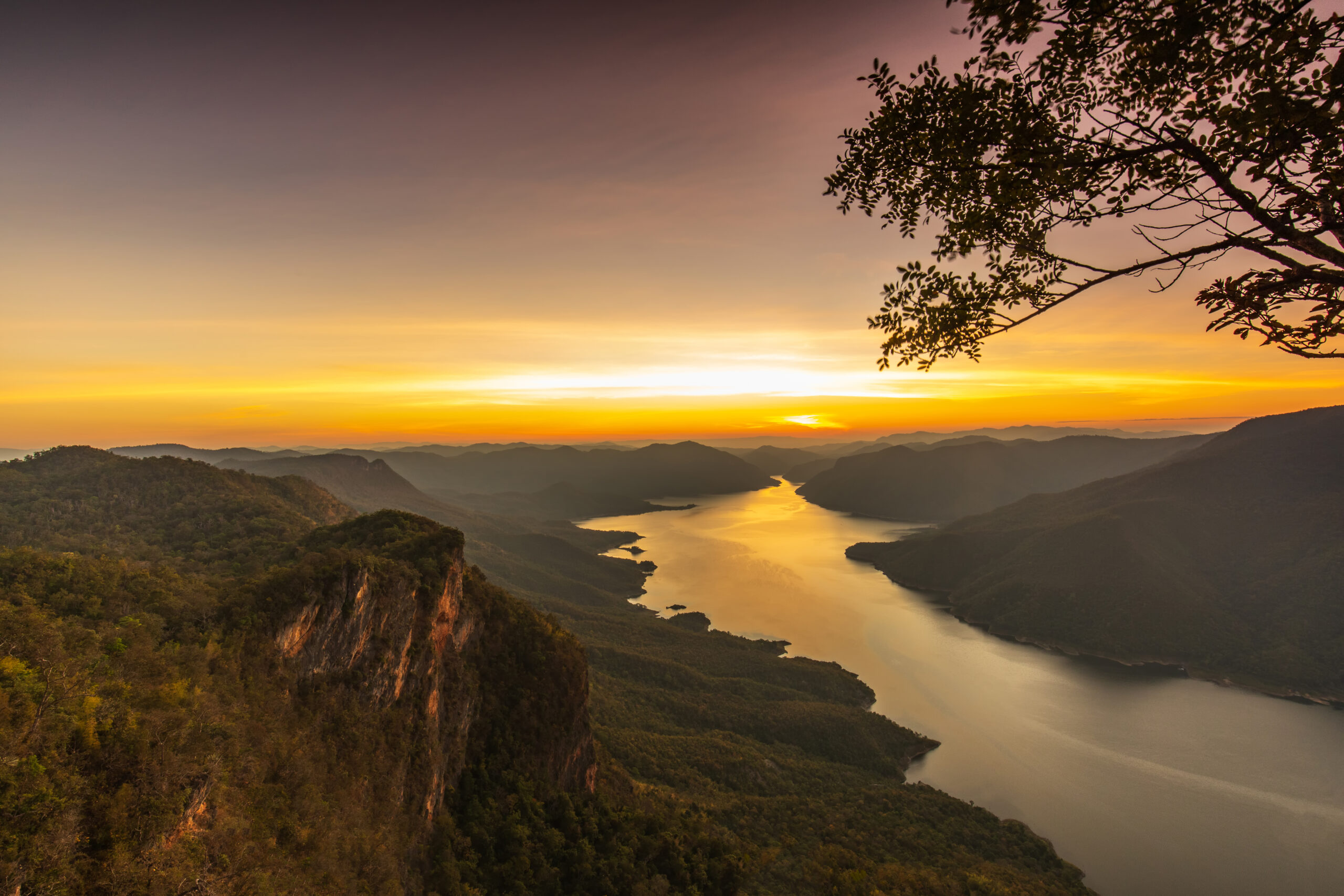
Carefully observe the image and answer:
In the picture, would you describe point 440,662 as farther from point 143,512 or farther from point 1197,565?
point 1197,565

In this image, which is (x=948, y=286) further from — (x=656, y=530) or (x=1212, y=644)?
(x=656, y=530)

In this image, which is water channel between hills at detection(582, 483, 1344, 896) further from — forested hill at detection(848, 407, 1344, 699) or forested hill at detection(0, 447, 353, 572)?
forested hill at detection(0, 447, 353, 572)

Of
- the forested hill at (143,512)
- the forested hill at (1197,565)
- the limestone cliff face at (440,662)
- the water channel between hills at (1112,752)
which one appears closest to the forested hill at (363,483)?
the water channel between hills at (1112,752)

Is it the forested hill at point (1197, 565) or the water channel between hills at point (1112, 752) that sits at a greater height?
the forested hill at point (1197, 565)

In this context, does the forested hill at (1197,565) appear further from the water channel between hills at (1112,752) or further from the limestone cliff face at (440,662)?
the limestone cliff face at (440,662)

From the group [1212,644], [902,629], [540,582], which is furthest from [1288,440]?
[540,582]
